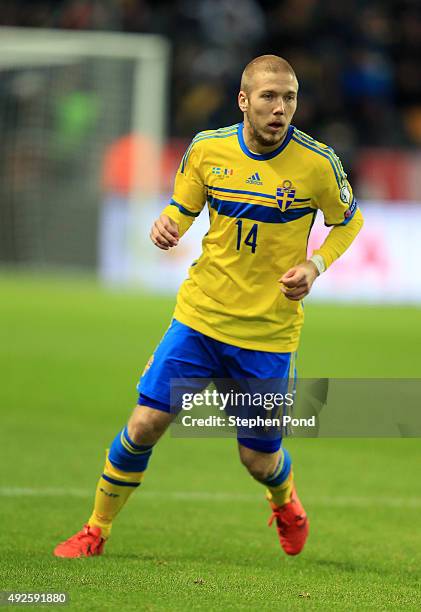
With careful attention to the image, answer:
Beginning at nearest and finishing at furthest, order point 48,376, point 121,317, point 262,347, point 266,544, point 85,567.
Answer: point 85,567 < point 262,347 < point 266,544 < point 48,376 < point 121,317

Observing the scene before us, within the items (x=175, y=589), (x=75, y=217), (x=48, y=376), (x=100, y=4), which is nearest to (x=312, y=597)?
(x=175, y=589)

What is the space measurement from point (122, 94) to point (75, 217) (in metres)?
2.21

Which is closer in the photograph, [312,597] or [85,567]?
[312,597]

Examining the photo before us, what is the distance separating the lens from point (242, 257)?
562cm

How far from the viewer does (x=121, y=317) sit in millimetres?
16750

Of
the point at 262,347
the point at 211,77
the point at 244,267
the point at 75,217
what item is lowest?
the point at 75,217

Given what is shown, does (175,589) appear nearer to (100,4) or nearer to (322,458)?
(322,458)

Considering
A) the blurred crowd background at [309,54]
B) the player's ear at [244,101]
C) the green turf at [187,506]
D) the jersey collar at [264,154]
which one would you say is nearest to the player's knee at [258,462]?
the green turf at [187,506]

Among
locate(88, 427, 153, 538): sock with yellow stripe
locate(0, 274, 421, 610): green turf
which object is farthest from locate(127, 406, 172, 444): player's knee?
locate(0, 274, 421, 610): green turf

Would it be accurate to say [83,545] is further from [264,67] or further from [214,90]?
[214,90]

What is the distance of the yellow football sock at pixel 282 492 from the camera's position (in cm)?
602

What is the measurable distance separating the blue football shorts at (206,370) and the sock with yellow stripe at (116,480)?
0.26m

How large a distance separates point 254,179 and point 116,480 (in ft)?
4.91

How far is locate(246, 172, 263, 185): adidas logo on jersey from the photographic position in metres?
5.55
